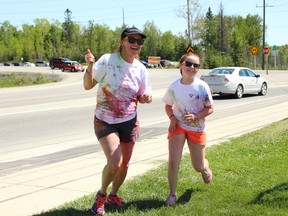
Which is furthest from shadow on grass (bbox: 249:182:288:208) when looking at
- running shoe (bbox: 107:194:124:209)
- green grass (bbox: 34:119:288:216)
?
running shoe (bbox: 107:194:124:209)

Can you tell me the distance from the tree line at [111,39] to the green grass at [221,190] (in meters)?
81.6

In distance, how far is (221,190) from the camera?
17.7ft

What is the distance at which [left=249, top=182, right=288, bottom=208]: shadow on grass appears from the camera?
4.77m

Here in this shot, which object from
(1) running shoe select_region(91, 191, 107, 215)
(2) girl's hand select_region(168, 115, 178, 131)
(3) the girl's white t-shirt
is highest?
(3) the girl's white t-shirt

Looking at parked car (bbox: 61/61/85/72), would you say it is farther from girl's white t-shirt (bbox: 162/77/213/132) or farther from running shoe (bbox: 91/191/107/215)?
running shoe (bbox: 91/191/107/215)

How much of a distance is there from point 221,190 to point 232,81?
16.7 metres

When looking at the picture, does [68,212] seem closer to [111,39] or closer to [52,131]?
[52,131]

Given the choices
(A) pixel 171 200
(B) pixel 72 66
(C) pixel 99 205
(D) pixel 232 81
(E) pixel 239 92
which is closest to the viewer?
(C) pixel 99 205

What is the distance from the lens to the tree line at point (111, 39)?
332 feet

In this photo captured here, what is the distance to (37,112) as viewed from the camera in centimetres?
1606

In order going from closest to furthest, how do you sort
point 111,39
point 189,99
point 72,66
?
point 189,99, point 72,66, point 111,39

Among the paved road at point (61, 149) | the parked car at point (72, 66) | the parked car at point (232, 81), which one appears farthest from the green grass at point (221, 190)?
the parked car at point (72, 66)

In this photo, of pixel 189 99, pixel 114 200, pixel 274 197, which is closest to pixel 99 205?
pixel 114 200

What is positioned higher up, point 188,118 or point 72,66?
point 188,118
